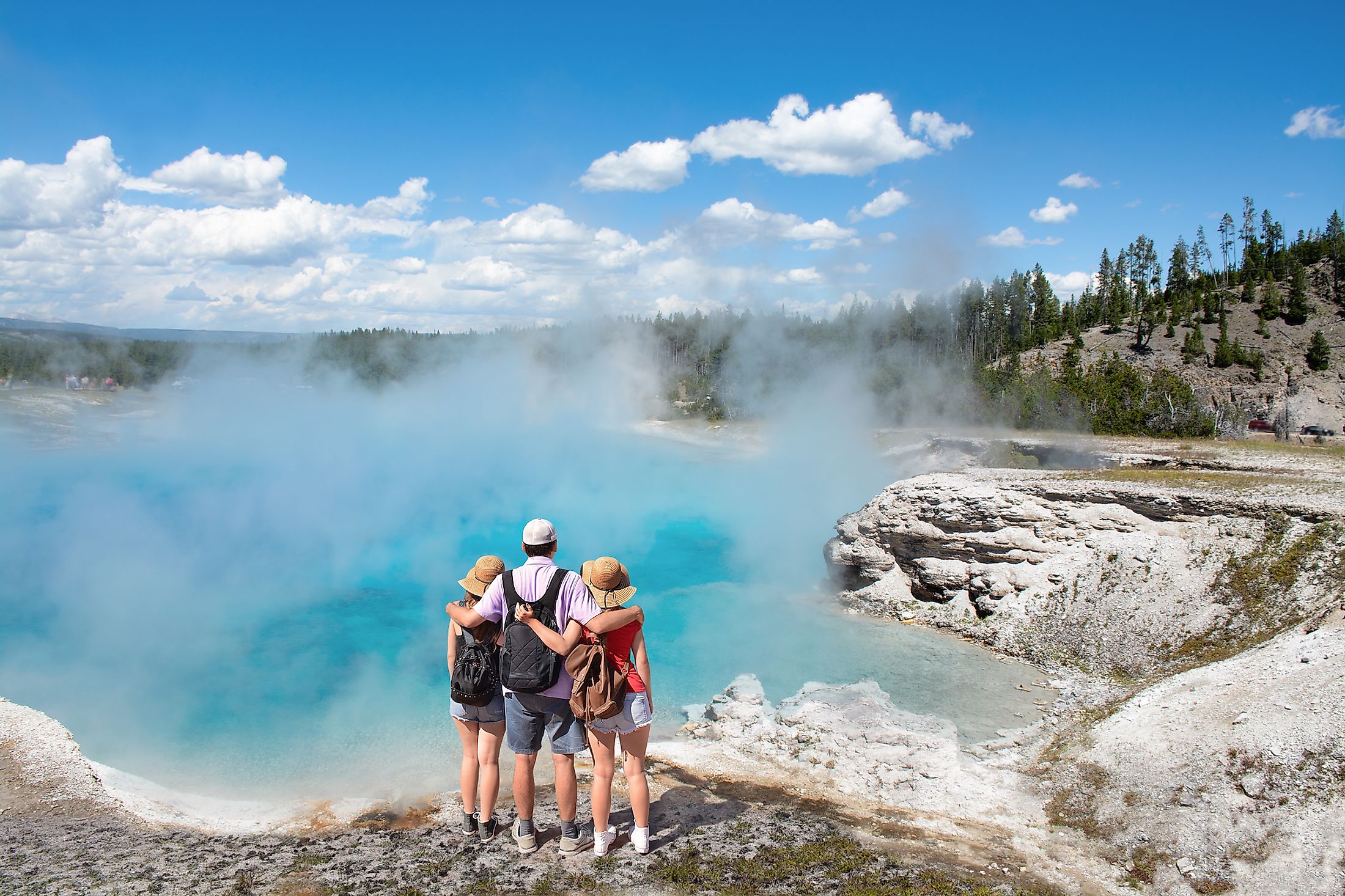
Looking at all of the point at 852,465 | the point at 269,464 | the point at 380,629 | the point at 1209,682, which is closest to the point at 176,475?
the point at 269,464

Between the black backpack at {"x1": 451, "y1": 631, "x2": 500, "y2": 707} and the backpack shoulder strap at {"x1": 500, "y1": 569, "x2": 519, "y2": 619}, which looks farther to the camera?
the black backpack at {"x1": 451, "y1": 631, "x2": 500, "y2": 707}

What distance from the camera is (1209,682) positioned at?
9.64m

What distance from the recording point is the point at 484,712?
546 centimetres

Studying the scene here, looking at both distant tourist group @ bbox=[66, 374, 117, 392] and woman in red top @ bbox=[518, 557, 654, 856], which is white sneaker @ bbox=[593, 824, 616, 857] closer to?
woman in red top @ bbox=[518, 557, 654, 856]

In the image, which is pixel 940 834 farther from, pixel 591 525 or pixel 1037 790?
pixel 591 525

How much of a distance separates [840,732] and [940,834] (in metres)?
3.12

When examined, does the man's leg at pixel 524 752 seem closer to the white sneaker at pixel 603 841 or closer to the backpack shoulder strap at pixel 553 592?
the white sneaker at pixel 603 841

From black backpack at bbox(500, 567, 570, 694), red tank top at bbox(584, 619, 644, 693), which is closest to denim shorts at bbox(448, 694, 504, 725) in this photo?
black backpack at bbox(500, 567, 570, 694)

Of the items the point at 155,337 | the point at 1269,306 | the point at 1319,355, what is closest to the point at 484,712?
the point at 1319,355

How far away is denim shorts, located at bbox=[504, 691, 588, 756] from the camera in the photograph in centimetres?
509

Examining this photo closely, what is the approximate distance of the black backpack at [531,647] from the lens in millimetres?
4906

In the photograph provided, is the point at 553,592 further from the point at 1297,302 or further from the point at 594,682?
the point at 1297,302

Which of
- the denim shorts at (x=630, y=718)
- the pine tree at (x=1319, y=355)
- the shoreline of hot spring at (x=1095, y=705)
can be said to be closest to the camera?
the denim shorts at (x=630, y=718)

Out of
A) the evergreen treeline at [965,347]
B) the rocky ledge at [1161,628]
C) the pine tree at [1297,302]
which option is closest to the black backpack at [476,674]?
the rocky ledge at [1161,628]
